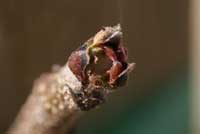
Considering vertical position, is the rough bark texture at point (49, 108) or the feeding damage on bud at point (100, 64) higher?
the feeding damage on bud at point (100, 64)

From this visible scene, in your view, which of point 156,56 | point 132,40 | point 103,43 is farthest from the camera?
point 156,56

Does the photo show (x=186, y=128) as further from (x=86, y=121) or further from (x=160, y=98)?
(x=86, y=121)

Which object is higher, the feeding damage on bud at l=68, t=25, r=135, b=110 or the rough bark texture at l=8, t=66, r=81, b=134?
the feeding damage on bud at l=68, t=25, r=135, b=110

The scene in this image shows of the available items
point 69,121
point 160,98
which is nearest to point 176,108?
point 160,98
